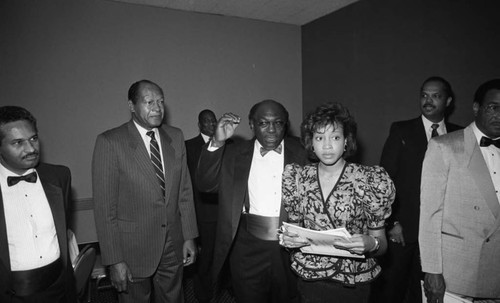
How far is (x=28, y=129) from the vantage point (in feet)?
6.69

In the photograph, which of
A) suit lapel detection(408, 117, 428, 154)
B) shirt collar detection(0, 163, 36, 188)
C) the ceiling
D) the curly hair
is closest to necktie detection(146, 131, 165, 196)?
shirt collar detection(0, 163, 36, 188)

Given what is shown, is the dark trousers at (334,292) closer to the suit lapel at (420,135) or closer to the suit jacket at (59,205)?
the suit jacket at (59,205)

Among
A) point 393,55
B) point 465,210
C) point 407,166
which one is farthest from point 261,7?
point 465,210

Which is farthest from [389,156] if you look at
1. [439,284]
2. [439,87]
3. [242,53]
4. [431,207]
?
[242,53]

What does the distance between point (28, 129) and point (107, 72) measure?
11.5ft

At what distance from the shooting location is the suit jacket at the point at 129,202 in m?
2.30

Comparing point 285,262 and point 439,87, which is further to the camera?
point 439,87

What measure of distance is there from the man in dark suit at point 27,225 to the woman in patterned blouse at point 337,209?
156cm

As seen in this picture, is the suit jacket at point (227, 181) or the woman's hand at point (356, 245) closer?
the woman's hand at point (356, 245)

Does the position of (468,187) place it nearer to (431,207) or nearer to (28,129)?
(431,207)

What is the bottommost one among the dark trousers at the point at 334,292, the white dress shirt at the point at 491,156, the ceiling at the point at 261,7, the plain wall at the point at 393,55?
the dark trousers at the point at 334,292

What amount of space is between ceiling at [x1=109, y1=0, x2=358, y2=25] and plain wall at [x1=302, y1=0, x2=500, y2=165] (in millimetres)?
264

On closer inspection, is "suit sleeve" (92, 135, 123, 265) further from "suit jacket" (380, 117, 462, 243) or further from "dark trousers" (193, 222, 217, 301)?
"suit jacket" (380, 117, 462, 243)

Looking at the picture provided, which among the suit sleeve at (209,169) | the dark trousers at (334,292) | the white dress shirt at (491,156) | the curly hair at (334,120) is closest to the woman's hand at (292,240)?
the dark trousers at (334,292)
